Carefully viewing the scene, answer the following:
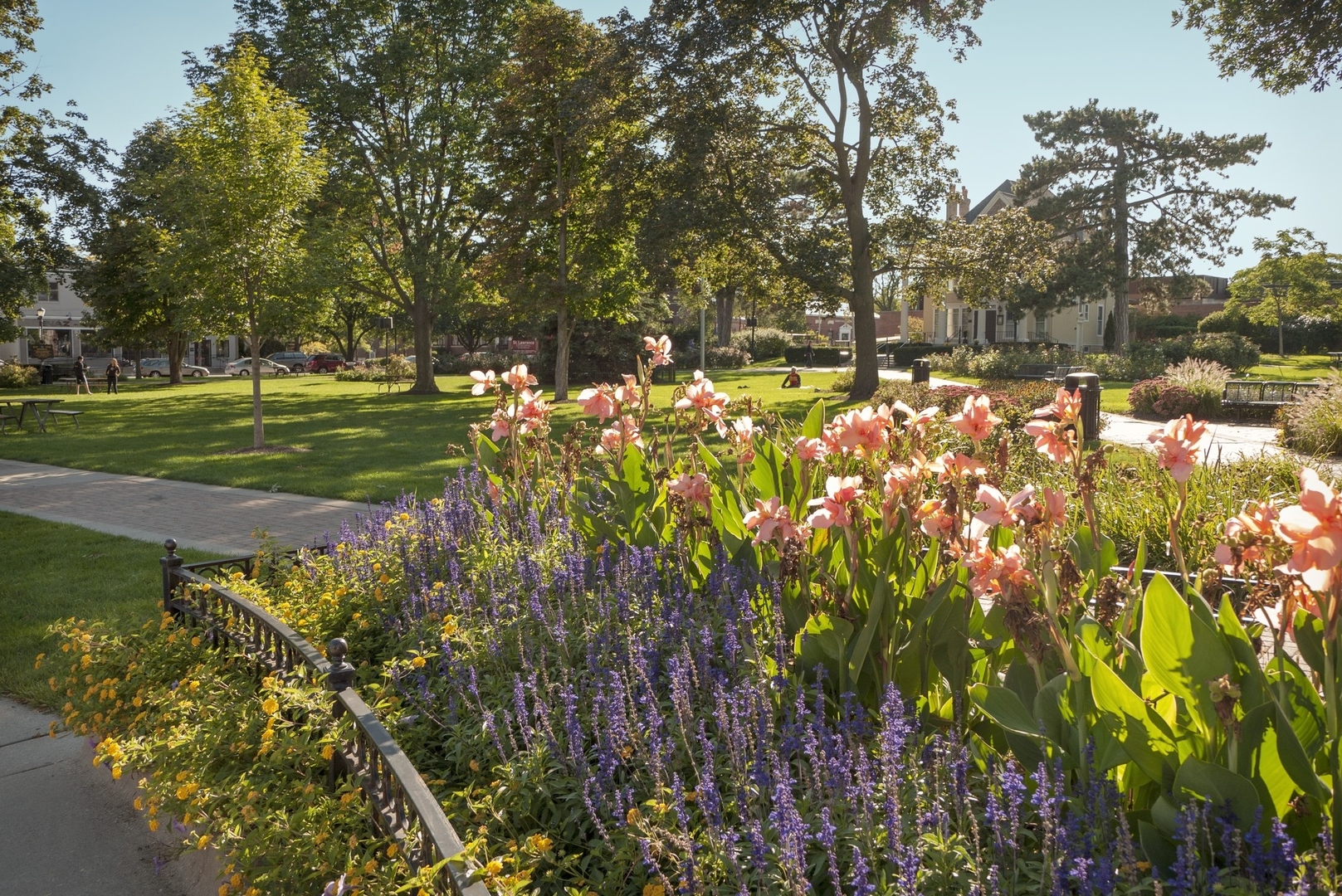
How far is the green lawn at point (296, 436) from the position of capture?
480 inches

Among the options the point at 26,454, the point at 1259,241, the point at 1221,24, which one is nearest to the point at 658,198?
the point at 1221,24

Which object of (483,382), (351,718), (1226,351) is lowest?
(351,718)

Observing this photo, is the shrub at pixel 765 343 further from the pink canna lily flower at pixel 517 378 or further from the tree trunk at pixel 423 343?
the pink canna lily flower at pixel 517 378

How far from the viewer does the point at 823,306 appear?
24141 millimetres

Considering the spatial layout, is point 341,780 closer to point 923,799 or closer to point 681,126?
point 923,799

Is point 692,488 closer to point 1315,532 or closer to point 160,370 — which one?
point 1315,532

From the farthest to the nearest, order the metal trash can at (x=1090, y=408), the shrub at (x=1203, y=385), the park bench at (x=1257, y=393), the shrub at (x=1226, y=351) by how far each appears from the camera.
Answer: the shrub at (x=1226, y=351) < the shrub at (x=1203, y=385) < the park bench at (x=1257, y=393) < the metal trash can at (x=1090, y=408)

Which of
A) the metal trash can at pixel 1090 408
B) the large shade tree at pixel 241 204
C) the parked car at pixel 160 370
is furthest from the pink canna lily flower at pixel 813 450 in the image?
the parked car at pixel 160 370

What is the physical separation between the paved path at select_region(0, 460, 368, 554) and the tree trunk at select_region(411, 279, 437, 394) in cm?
1768

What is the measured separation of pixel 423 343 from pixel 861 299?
593 inches

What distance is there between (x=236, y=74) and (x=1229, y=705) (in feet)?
57.3

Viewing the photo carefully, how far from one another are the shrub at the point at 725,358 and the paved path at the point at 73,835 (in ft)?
131

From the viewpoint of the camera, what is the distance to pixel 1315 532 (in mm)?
1650

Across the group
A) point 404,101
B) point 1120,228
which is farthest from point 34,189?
point 1120,228
